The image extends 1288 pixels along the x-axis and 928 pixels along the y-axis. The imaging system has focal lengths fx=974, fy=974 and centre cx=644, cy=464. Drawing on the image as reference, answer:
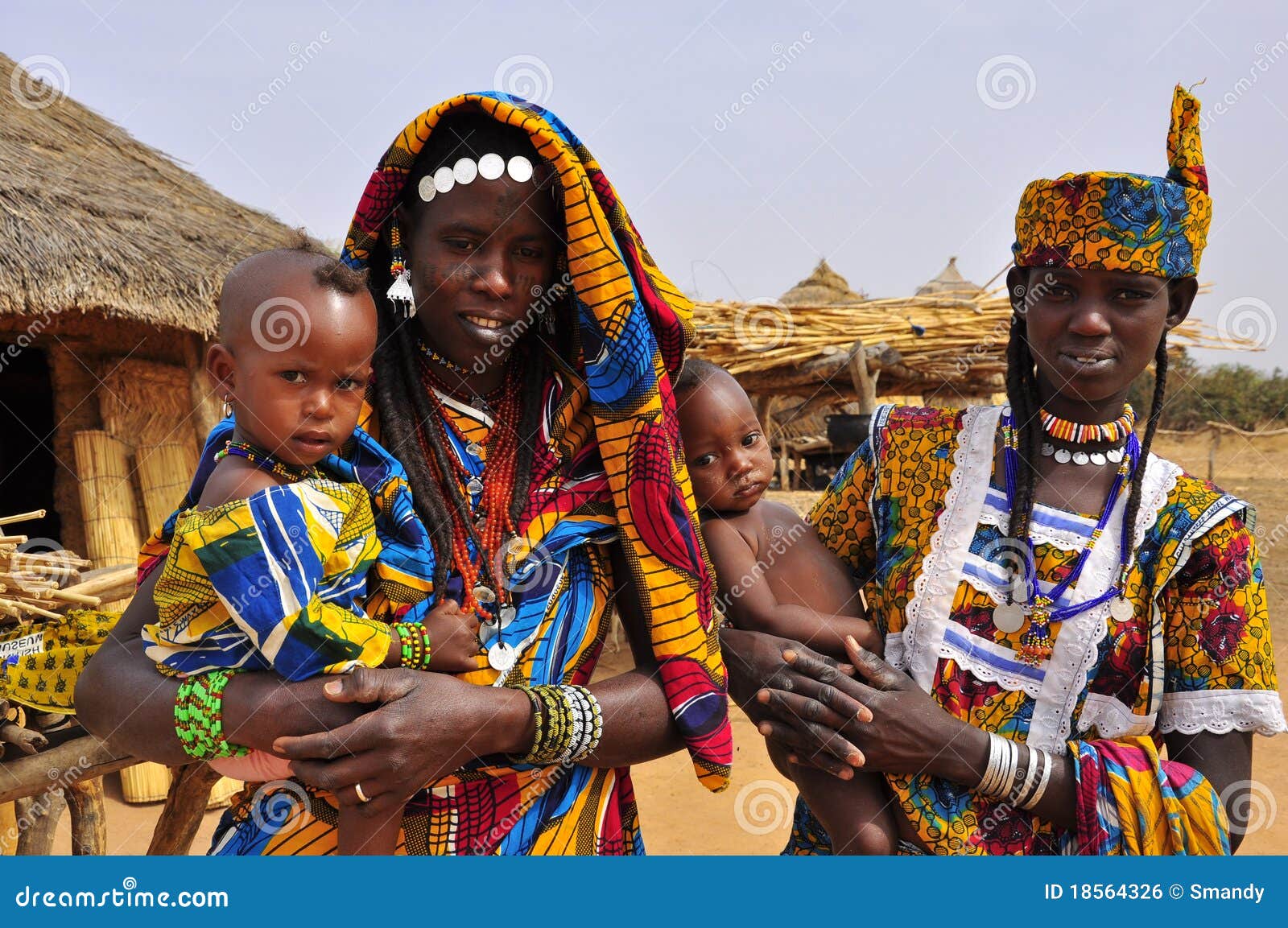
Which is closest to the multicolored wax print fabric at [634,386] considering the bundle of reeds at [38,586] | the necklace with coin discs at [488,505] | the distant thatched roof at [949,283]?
the necklace with coin discs at [488,505]

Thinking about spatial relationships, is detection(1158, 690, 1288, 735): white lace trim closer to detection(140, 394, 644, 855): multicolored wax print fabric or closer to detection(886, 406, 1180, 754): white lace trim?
detection(886, 406, 1180, 754): white lace trim

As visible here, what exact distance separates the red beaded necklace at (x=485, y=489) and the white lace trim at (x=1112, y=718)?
3.67ft

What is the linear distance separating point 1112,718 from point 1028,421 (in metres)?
0.60

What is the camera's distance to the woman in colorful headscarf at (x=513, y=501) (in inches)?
65.5

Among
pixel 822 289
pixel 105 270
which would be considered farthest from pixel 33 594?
pixel 822 289

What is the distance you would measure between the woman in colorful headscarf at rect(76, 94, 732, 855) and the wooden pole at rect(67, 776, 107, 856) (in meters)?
1.87

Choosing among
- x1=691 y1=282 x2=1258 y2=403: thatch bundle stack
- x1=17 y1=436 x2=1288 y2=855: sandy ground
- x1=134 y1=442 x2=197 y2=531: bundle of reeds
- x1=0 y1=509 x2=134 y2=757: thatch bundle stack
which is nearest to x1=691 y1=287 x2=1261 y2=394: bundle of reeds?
x1=691 y1=282 x2=1258 y2=403: thatch bundle stack

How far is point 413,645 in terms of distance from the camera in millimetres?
1623

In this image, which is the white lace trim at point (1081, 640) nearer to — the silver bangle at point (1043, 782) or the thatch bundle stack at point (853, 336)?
the silver bangle at point (1043, 782)

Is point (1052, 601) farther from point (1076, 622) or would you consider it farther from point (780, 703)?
point (780, 703)

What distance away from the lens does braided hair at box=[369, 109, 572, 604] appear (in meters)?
1.70
